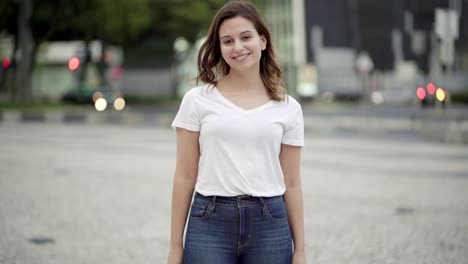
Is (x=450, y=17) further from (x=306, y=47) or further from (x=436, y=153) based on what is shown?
(x=306, y=47)

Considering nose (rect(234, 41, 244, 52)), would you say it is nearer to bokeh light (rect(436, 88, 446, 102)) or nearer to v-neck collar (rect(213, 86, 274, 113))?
v-neck collar (rect(213, 86, 274, 113))

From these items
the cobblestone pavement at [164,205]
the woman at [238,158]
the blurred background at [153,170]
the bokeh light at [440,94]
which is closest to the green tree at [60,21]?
the blurred background at [153,170]

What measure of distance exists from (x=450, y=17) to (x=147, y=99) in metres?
40.4

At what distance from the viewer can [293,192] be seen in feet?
10.7

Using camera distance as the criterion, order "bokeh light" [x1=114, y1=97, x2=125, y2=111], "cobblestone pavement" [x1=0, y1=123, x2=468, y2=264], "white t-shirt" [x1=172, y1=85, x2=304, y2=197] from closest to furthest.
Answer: "white t-shirt" [x1=172, y1=85, x2=304, y2=197] → "cobblestone pavement" [x1=0, y1=123, x2=468, y2=264] → "bokeh light" [x1=114, y1=97, x2=125, y2=111]

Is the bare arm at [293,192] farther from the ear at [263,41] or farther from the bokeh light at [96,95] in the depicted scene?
the bokeh light at [96,95]

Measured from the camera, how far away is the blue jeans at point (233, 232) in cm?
304

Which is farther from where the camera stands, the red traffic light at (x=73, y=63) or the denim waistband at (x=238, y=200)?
the red traffic light at (x=73, y=63)

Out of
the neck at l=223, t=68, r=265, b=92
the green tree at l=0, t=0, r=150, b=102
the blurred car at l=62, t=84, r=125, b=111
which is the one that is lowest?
the blurred car at l=62, t=84, r=125, b=111

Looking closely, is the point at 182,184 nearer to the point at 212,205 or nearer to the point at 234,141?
the point at 212,205

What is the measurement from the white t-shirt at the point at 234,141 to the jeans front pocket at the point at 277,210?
4 cm

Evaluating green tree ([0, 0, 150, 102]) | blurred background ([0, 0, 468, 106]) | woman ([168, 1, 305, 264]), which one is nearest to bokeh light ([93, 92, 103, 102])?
blurred background ([0, 0, 468, 106])

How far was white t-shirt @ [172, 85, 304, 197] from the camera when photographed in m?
3.04

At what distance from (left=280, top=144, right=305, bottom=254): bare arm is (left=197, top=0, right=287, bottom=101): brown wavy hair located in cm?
25
